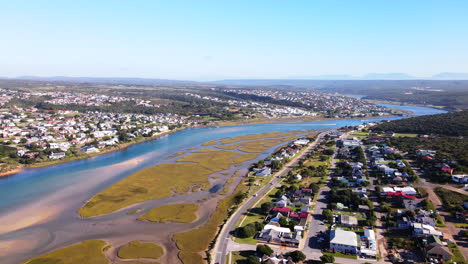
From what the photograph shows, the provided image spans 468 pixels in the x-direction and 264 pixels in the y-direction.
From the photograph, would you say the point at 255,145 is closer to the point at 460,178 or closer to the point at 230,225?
the point at 460,178

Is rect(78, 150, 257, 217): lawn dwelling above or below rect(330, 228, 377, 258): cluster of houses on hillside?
below

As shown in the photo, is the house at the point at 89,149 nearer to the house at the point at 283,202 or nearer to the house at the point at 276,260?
the house at the point at 283,202

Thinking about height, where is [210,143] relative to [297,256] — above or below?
below

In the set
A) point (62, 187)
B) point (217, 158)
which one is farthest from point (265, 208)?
point (62, 187)

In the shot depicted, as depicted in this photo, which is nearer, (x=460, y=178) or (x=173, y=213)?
(x=173, y=213)

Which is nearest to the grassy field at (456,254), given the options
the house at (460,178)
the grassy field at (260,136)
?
the house at (460,178)

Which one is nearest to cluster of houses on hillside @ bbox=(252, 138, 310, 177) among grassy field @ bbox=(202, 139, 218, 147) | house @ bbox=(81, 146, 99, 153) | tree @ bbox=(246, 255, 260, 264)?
grassy field @ bbox=(202, 139, 218, 147)

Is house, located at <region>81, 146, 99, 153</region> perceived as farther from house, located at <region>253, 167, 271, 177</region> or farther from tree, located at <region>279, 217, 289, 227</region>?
tree, located at <region>279, 217, 289, 227</region>
